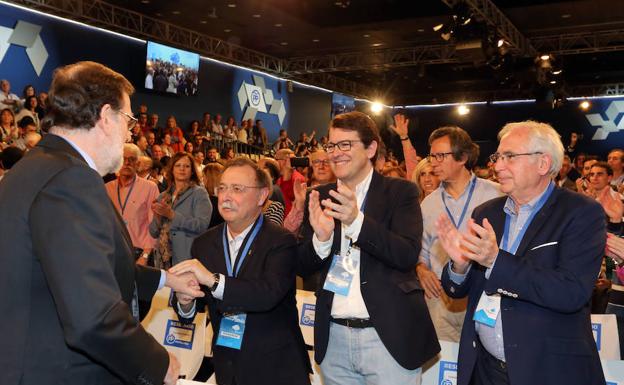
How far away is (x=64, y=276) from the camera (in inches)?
63.9

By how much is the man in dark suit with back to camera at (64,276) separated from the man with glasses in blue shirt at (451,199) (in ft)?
8.16

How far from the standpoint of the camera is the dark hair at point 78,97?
73.5 inches

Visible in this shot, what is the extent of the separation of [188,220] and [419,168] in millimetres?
2083

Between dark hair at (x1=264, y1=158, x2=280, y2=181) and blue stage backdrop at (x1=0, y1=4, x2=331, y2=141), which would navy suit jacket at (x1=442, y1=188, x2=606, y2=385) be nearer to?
dark hair at (x1=264, y1=158, x2=280, y2=181)

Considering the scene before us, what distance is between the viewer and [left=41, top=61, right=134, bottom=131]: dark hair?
1.87 metres

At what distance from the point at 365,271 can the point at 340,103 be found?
20.5 m

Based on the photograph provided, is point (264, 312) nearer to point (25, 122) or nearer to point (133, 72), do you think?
point (25, 122)

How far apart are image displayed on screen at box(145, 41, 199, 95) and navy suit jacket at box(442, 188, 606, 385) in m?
13.3

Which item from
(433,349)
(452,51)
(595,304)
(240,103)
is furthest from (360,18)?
(433,349)

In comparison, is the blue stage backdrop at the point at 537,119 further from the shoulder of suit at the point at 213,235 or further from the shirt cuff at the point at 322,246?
the shirt cuff at the point at 322,246

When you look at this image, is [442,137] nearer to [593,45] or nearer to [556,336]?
[556,336]

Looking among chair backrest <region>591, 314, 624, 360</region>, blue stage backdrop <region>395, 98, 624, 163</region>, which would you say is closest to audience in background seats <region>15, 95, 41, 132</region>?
chair backrest <region>591, 314, 624, 360</region>

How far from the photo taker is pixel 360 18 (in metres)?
14.0

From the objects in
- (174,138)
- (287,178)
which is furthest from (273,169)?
(174,138)
